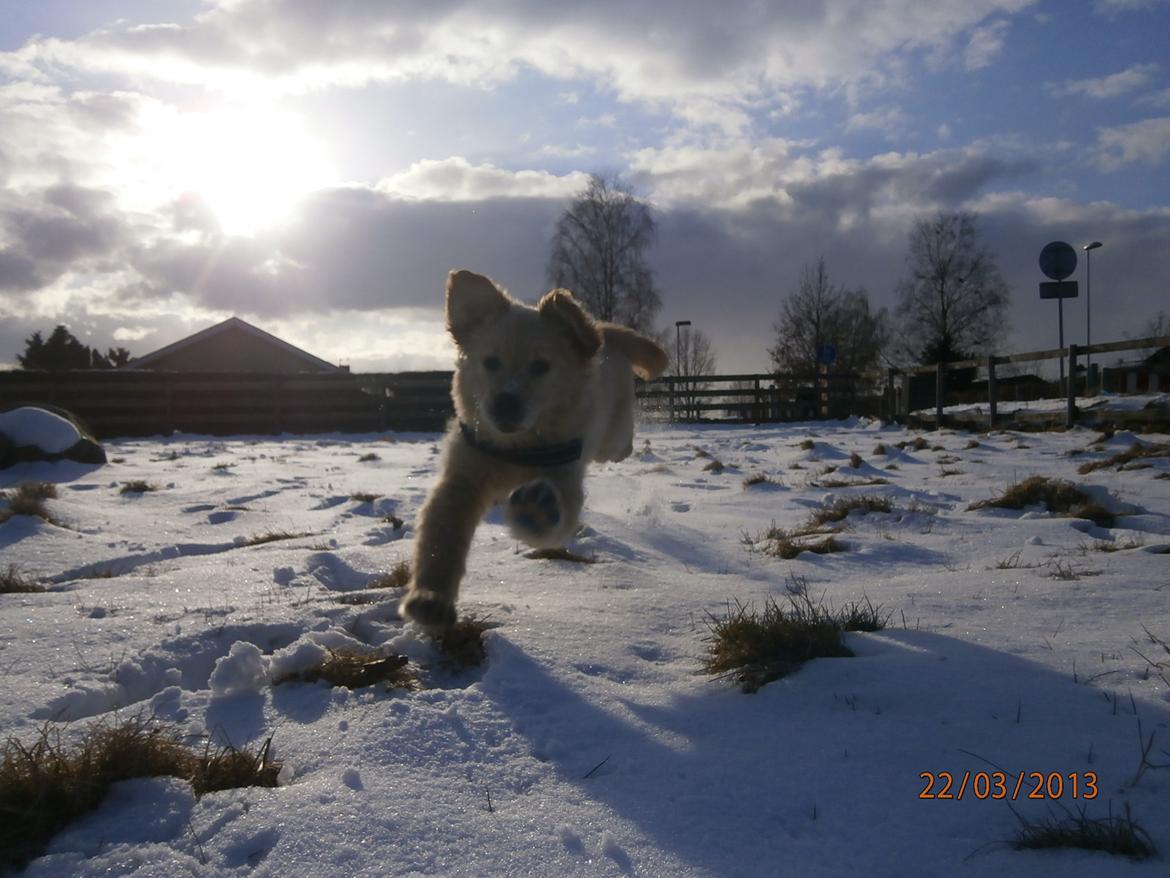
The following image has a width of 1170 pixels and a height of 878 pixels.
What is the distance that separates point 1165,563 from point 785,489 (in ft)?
12.9

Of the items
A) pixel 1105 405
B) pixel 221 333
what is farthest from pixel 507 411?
pixel 221 333

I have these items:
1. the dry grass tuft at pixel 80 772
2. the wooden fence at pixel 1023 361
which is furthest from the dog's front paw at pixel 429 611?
the wooden fence at pixel 1023 361

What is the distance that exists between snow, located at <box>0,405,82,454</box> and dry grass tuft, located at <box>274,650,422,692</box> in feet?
27.2

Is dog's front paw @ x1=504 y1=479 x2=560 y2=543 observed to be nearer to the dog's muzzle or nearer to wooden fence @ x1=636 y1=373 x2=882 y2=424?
the dog's muzzle

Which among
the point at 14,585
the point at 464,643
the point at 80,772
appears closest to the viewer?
the point at 80,772

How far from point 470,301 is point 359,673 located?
2322 mm

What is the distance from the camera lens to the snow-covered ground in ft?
5.54

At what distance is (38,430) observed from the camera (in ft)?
30.5

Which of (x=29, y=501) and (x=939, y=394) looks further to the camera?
(x=939, y=394)

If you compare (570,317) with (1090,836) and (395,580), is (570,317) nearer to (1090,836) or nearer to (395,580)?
(395,580)

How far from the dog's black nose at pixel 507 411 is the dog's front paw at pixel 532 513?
400 mm

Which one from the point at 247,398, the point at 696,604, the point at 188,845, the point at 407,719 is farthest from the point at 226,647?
the point at 247,398

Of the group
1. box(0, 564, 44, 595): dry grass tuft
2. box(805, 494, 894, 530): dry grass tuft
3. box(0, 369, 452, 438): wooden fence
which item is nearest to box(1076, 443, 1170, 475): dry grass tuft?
box(805, 494, 894, 530): dry grass tuft

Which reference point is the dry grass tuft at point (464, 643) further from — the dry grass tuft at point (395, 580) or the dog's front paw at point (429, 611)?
the dry grass tuft at point (395, 580)
